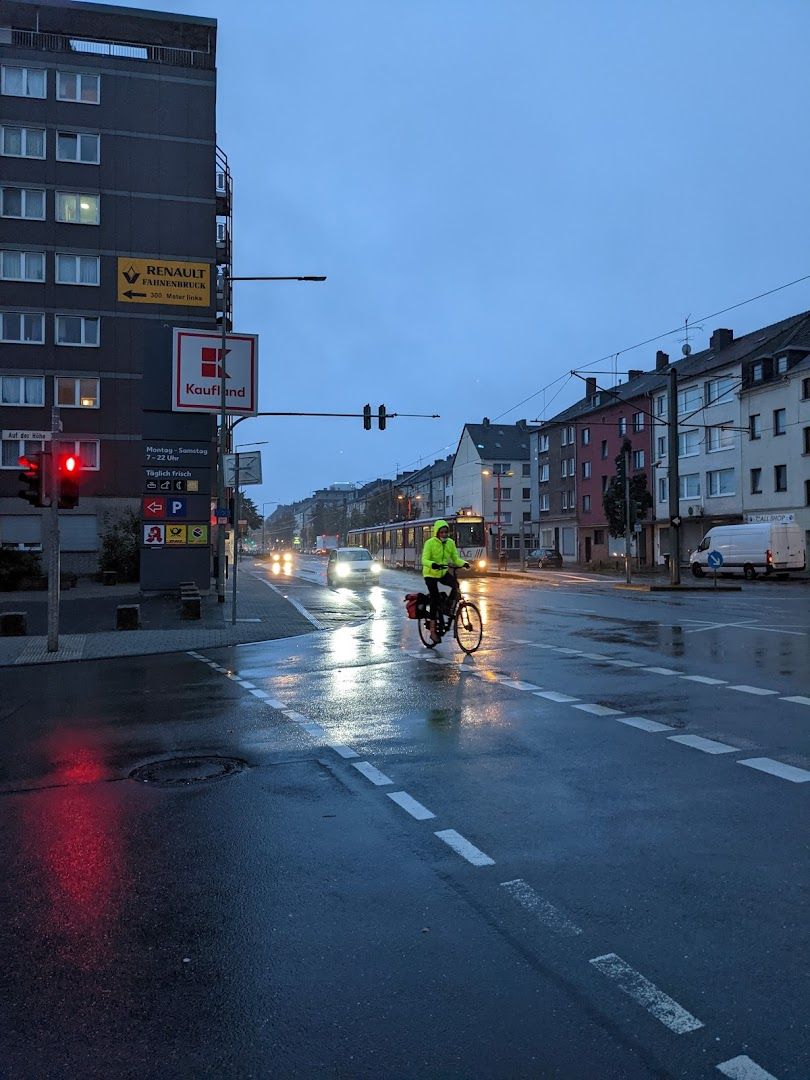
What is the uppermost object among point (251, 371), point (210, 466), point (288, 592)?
point (251, 371)

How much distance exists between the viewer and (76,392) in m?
37.5

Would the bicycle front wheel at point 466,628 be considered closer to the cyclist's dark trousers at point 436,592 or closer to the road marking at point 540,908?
the cyclist's dark trousers at point 436,592

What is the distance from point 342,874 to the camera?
425 centimetres

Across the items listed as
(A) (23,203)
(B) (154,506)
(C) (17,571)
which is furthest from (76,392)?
(B) (154,506)

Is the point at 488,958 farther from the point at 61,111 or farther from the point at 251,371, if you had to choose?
the point at 61,111

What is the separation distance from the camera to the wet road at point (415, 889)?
2840 mm

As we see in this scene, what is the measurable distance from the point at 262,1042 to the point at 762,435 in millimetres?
49025

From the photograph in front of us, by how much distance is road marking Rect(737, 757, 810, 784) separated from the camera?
5734 mm

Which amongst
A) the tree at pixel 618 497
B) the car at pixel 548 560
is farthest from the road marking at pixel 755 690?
the car at pixel 548 560

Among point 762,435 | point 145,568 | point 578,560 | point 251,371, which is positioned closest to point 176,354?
point 251,371

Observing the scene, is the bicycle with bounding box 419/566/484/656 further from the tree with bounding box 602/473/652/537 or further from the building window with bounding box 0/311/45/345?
the tree with bounding box 602/473/652/537

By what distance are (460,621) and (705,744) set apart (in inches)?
263

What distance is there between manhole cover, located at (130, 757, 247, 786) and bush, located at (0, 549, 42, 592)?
25.1 m

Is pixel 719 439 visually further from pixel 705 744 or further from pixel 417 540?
pixel 705 744
